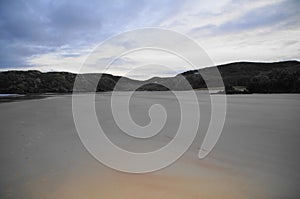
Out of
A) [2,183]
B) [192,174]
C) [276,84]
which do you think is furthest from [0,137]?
[276,84]

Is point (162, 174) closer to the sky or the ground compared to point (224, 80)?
closer to the ground

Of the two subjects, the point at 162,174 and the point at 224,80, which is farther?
the point at 224,80

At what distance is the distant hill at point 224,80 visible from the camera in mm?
30766

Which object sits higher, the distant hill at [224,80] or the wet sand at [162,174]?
the distant hill at [224,80]

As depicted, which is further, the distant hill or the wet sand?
the distant hill

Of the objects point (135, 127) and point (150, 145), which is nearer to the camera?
point (150, 145)

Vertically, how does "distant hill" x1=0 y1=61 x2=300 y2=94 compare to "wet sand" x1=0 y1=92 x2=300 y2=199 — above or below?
above

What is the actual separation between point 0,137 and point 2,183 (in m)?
3.86

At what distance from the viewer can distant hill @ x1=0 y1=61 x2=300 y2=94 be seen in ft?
101

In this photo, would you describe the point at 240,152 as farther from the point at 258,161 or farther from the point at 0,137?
the point at 0,137

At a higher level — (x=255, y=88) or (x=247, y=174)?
(x=255, y=88)

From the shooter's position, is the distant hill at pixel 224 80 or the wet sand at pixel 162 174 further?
the distant hill at pixel 224 80

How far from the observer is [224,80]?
202 ft

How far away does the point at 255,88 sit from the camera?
32719mm
